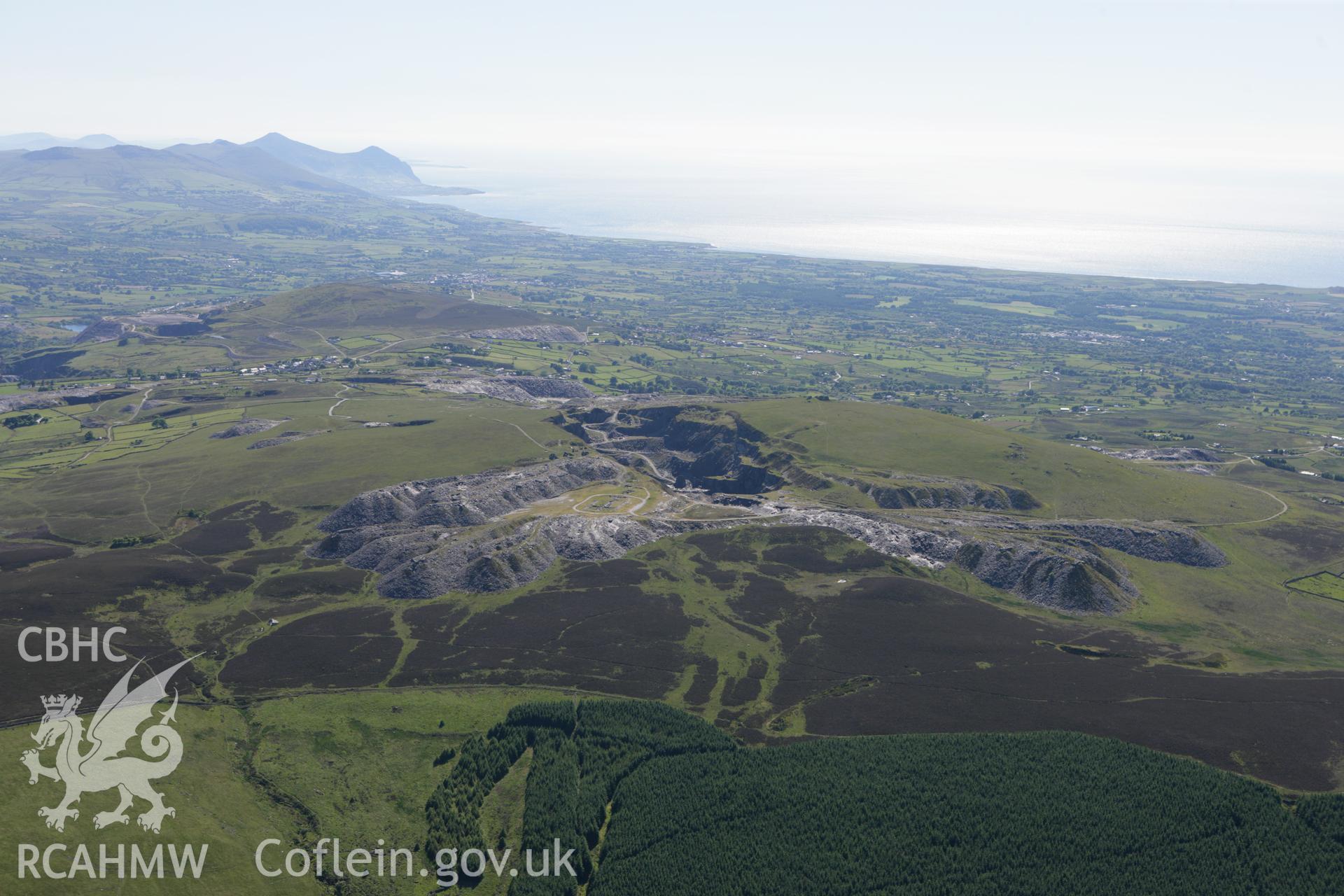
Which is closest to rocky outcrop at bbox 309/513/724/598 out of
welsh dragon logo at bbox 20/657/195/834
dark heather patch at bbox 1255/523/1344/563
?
welsh dragon logo at bbox 20/657/195/834

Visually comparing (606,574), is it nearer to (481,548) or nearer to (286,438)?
(481,548)

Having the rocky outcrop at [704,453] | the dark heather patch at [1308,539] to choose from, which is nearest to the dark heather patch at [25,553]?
the rocky outcrop at [704,453]

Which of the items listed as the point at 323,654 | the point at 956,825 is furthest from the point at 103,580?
the point at 956,825

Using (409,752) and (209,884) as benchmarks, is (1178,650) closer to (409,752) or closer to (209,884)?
(409,752)

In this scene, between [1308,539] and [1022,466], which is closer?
[1308,539]

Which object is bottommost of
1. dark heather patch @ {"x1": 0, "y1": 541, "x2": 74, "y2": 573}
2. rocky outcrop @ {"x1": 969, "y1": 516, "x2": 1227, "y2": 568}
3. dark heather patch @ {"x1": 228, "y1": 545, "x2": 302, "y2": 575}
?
dark heather patch @ {"x1": 0, "y1": 541, "x2": 74, "y2": 573}

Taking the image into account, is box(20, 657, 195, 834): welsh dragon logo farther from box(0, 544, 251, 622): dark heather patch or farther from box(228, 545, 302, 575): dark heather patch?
box(228, 545, 302, 575): dark heather patch

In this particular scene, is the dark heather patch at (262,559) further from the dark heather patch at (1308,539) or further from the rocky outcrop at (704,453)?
the dark heather patch at (1308,539)

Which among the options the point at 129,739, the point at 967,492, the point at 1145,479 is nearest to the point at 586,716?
the point at 129,739
